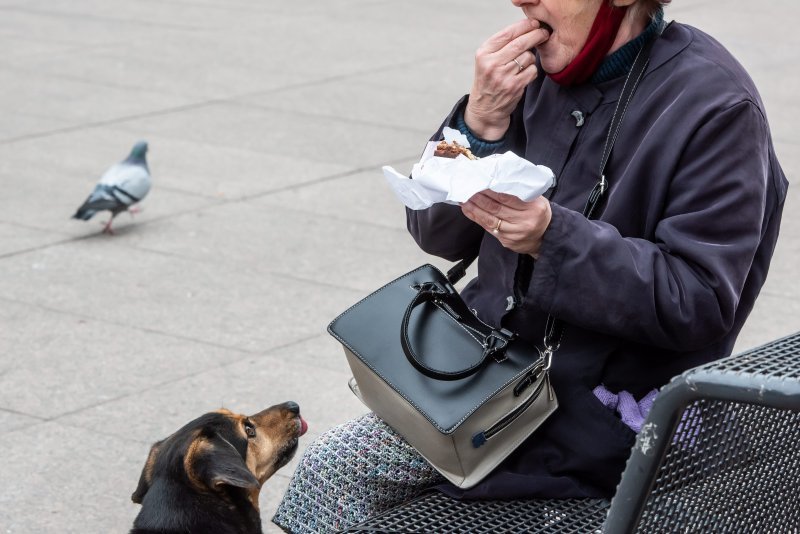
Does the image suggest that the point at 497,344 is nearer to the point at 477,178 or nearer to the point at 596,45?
the point at 477,178

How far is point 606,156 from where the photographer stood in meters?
2.50

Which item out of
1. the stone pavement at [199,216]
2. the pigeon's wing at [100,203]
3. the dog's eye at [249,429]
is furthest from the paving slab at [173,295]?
the dog's eye at [249,429]

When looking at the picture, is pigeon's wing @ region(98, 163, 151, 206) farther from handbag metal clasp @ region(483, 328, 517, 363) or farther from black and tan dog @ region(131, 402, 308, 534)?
handbag metal clasp @ region(483, 328, 517, 363)

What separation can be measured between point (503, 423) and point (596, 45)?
830mm

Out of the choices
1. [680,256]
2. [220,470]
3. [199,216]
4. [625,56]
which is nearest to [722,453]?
[680,256]

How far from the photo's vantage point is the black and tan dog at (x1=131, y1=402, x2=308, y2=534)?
3115mm

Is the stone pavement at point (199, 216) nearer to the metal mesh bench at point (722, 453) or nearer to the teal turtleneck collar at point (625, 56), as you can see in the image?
the teal turtleneck collar at point (625, 56)

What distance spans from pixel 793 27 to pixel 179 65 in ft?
22.0

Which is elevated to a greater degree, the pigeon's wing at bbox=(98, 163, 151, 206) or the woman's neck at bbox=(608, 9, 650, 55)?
the woman's neck at bbox=(608, 9, 650, 55)

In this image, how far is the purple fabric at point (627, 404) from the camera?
2.51m

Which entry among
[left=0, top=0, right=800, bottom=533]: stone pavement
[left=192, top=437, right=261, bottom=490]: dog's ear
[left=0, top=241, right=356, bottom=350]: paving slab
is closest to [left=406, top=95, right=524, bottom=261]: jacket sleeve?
[left=192, top=437, right=261, bottom=490]: dog's ear

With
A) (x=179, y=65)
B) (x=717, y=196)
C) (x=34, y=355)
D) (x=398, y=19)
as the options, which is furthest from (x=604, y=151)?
(x=398, y=19)

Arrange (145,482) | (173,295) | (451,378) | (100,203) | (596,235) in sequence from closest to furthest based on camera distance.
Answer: (596,235) → (451,378) → (145,482) → (173,295) → (100,203)

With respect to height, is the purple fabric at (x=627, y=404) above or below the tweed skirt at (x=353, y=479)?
above
